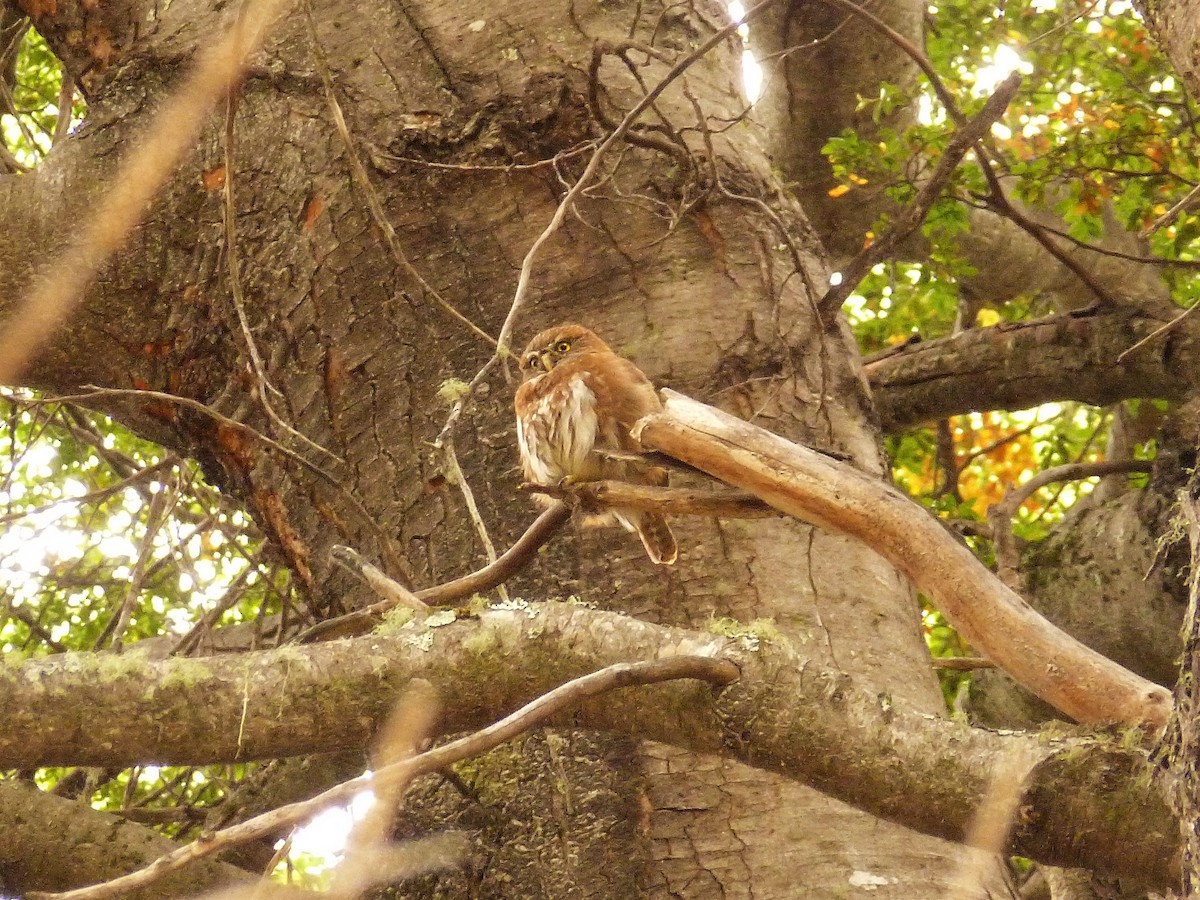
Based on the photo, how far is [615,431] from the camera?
3.49 meters

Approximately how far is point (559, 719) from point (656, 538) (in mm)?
937

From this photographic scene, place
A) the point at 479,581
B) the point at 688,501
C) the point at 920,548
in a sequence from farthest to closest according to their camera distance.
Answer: the point at 479,581, the point at 688,501, the point at 920,548

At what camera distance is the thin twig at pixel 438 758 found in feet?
5.38

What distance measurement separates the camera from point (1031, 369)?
161 inches

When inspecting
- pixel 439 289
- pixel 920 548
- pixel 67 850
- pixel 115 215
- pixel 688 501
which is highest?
pixel 115 215

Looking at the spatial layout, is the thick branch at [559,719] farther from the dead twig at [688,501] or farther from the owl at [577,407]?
the owl at [577,407]

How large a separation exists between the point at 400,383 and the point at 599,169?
30.1 inches

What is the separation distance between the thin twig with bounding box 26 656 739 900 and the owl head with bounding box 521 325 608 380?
141 cm

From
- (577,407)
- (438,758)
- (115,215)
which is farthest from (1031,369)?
(438,758)

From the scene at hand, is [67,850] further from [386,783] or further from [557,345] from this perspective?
[557,345]

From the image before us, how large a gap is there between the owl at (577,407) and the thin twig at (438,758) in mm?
1235

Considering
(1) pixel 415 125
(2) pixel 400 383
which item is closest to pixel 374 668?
(2) pixel 400 383

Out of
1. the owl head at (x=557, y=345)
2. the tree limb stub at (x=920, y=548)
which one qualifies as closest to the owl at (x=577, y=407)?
the owl head at (x=557, y=345)

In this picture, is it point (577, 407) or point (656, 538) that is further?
point (577, 407)
